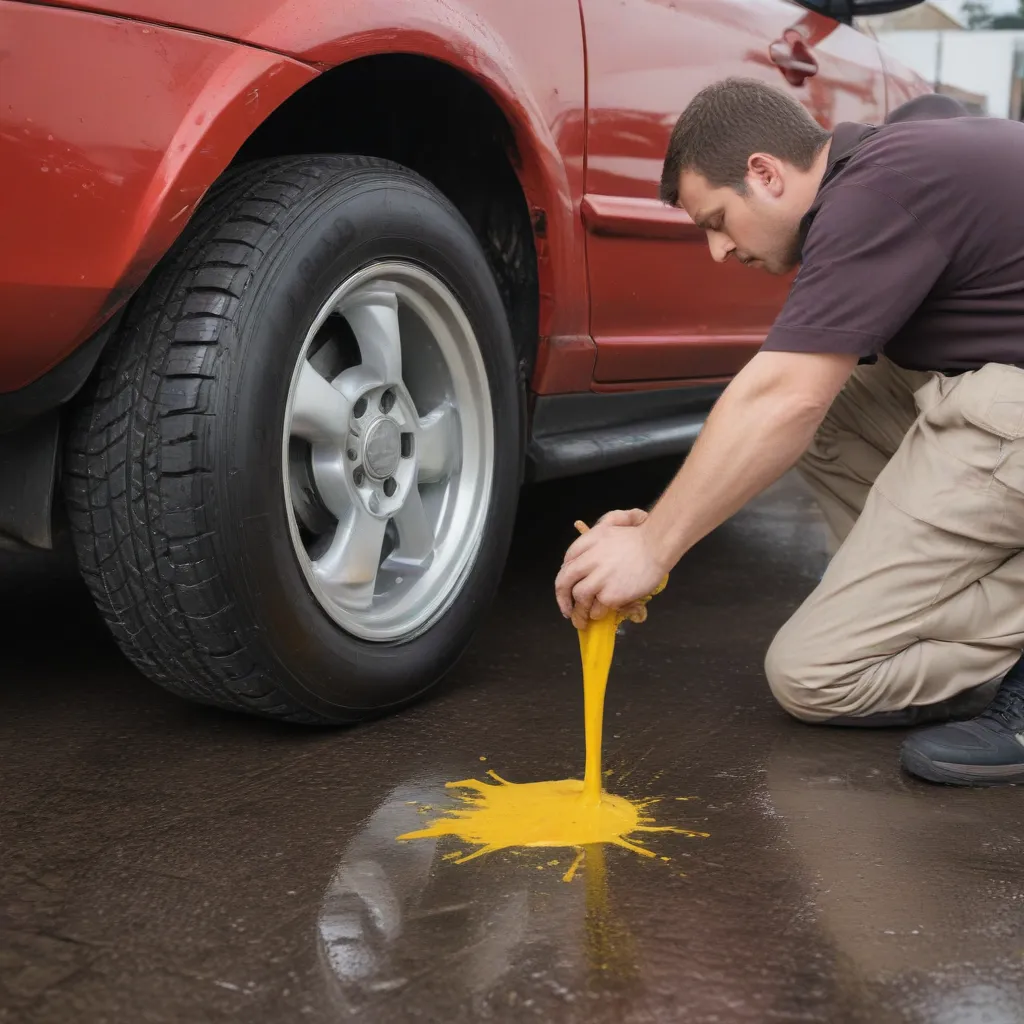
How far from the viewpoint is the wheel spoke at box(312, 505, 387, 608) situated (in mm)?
2076

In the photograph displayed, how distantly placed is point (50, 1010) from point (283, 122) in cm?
154

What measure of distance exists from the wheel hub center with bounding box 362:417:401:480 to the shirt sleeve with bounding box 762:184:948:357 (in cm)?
62

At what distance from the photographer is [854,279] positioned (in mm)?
1885

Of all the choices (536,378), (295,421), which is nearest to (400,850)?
(295,421)

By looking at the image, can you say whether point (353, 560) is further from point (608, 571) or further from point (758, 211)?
point (758, 211)

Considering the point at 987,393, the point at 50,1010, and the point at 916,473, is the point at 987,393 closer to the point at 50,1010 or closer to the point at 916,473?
the point at 916,473

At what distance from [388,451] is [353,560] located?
190mm

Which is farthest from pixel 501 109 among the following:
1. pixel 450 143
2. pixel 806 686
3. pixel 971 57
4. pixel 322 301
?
pixel 971 57

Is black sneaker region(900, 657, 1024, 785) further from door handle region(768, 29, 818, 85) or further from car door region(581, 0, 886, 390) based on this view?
door handle region(768, 29, 818, 85)

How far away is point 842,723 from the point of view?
226 centimetres

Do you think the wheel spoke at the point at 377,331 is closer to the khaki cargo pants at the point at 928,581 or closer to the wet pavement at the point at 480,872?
the wet pavement at the point at 480,872

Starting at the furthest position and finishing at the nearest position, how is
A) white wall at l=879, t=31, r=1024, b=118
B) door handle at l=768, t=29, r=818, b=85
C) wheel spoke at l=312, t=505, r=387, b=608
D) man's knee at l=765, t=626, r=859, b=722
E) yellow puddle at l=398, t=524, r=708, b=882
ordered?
white wall at l=879, t=31, r=1024, b=118 → door handle at l=768, t=29, r=818, b=85 → man's knee at l=765, t=626, r=859, b=722 → wheel spoke at l=312, t=505, r=387, b=608 → yellow puddle at l=398, t=524, r=708, b=882

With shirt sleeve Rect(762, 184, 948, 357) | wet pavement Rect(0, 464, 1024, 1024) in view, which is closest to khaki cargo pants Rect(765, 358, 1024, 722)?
wet pavement Rect(0, 464, 1024, 1024)

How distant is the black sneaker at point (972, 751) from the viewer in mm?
1985
